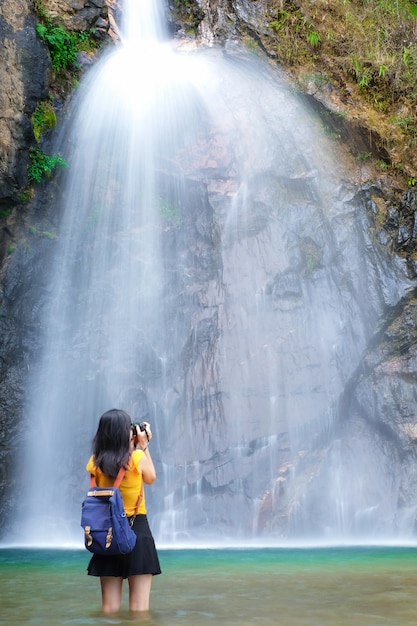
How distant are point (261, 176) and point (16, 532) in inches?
309

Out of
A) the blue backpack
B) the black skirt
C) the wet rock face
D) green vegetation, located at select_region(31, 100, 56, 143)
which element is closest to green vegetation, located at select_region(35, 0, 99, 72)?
the wet rock face

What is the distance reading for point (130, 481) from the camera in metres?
3.66

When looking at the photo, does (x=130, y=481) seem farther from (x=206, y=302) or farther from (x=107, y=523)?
(x=206, y=302)

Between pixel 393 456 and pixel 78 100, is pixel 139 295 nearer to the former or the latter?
pixel 78 100

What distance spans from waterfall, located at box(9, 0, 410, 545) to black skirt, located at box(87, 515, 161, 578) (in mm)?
6837

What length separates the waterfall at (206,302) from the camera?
34.9 ft

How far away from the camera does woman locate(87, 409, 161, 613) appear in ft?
11.8

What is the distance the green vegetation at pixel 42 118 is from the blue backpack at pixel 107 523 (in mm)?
9266

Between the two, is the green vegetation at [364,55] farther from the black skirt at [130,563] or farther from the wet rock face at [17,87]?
the black skirt at [130,563]

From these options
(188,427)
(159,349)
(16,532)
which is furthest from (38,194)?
(16,532)

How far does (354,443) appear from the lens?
11.0 metres

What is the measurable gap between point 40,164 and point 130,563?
9312mm

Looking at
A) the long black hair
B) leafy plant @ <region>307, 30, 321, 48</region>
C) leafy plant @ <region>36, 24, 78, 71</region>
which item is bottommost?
the long black hair

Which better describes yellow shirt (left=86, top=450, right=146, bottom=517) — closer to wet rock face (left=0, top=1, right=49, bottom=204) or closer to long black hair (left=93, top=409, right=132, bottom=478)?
long black hair (left=93, top=409, right=132, bottom=478)
